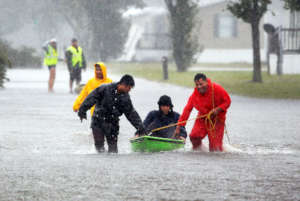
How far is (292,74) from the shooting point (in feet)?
116

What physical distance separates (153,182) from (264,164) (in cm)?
217

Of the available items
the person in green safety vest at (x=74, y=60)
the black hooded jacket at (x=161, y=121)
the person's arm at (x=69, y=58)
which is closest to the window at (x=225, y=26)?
the person in green safety vest at (x=74, y=60)

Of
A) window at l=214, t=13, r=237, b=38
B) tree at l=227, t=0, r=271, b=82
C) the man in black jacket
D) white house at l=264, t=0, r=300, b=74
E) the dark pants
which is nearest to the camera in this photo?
the man in black jacket

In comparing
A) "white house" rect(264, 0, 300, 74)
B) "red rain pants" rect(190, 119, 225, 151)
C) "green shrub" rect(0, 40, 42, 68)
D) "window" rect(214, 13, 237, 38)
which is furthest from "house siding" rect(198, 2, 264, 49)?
"red rain pants" rect(190, 119, 225, 151)

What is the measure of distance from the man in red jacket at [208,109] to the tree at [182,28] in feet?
102

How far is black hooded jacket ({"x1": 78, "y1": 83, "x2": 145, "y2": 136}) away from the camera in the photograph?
11031mm

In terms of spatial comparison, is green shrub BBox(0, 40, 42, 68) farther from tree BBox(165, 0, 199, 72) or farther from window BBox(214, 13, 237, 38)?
tree BBox(165, 0, 199, 72)

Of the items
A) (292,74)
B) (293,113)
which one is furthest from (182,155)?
(292,74)

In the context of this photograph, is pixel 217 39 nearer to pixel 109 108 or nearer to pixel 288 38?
pixel 288 38

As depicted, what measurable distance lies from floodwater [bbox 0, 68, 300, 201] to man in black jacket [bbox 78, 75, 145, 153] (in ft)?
1.20

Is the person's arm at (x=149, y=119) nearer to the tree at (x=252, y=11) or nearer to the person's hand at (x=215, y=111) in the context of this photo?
the person's hand at (x=215, y=111)

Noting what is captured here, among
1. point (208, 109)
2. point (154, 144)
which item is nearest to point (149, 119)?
point (154, 144)

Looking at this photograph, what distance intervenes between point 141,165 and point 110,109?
1434mm

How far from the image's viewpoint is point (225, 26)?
55844 mm
